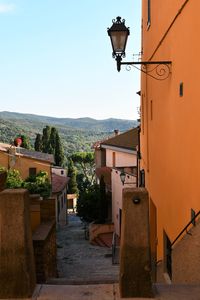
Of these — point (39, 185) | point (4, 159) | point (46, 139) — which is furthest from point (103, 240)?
point (46, 139)

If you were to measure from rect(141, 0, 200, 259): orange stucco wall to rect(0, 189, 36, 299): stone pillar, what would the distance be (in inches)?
112

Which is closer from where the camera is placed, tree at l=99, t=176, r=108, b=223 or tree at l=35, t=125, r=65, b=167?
tree at l=99, t=176, r=108, b=223

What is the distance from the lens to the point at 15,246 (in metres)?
5.28

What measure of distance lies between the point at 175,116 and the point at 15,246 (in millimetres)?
4506

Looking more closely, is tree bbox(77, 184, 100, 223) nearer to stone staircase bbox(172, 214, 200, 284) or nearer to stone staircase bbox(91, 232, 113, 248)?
stone staircase bbox(91, 232, 113, 248)

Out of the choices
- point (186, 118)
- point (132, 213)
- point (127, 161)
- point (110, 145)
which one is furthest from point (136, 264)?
point (110, 145)

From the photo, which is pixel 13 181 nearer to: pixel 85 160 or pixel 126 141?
pixel 126 141

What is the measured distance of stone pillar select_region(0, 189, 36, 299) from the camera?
521cm

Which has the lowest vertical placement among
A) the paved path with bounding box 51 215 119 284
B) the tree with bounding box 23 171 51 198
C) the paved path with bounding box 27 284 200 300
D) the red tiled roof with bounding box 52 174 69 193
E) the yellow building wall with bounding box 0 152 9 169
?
the paved path with bounding box 51 215 119 284

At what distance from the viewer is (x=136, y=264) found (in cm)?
523

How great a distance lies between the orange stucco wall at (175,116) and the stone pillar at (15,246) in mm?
Answer: 2848

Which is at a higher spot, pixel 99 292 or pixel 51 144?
pixel 51 144

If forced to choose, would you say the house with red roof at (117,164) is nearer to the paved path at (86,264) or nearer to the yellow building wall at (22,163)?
the paved path at (86,264)

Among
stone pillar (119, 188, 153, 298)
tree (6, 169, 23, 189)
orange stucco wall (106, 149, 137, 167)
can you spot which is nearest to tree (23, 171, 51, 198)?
tree (6, 169, 23, 189)
